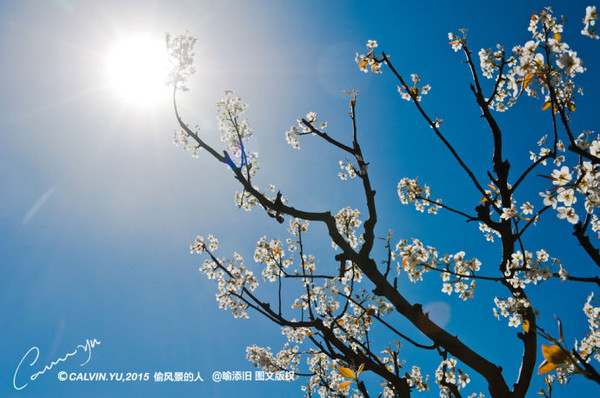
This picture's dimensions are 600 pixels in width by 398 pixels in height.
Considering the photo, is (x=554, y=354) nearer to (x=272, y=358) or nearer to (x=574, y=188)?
(x=574, y=188)

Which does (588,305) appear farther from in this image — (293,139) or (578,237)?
(293,139)

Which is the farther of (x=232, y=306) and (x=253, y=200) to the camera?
(x=232, y=306)

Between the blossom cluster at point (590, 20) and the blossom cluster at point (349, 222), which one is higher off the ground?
the blossom cluster at point (349, 222)

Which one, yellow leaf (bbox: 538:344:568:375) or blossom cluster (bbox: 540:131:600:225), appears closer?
yellow leaf (bbox: 538:344:568:375)

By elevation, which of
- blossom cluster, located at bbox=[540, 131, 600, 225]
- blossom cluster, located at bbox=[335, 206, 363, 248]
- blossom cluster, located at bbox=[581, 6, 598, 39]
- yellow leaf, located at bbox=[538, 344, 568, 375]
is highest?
blossom cluster, located at bbox=[335, 206, 363, 248]

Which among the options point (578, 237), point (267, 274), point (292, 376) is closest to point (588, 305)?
point (578, 237)

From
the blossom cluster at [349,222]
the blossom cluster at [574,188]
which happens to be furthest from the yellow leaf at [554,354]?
the blossom cluster at [349,222]

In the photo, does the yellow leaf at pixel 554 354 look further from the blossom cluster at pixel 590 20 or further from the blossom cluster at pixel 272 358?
the blossom cluster at pixel 272 358

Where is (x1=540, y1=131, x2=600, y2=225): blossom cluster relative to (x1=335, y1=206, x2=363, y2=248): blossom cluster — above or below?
below

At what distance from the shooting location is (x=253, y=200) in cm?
730

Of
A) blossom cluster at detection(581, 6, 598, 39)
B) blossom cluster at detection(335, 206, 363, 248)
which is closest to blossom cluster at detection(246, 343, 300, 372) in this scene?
blossom cluster at detection(335, 206, 363, 248)

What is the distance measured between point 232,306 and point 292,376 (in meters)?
4.65

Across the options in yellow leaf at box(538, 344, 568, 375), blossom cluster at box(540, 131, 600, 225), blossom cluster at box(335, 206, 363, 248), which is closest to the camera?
yellow leaf at box(538, 344, 568, 375)

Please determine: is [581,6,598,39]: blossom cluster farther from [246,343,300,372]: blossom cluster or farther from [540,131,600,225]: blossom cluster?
[246,343,300,372]: blossom cluster
